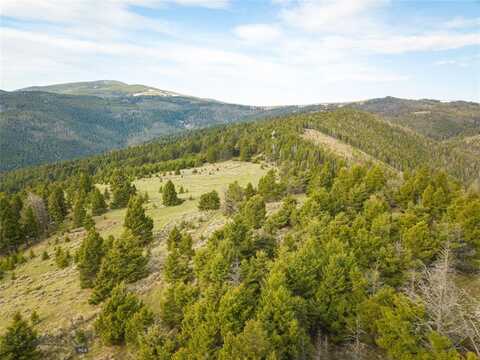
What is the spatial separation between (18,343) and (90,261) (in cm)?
1348

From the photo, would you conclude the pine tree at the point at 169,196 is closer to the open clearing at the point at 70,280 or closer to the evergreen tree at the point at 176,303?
the open clearing at the point at 70,280

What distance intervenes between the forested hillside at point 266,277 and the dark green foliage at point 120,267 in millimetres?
165

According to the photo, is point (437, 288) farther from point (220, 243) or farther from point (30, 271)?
point (30, 271)

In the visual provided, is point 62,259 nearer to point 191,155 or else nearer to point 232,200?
point 232,200

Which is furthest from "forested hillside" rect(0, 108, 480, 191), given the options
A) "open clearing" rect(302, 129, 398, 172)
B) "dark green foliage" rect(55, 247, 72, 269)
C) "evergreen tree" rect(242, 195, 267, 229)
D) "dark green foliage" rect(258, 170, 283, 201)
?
"evergreen tree" rect(242, 195, 267, 229)

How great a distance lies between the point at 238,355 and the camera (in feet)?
68.7

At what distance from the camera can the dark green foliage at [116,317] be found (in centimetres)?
2750

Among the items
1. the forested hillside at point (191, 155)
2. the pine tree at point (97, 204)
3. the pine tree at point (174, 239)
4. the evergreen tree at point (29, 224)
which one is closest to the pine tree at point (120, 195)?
the pine tree at point (97, 204)

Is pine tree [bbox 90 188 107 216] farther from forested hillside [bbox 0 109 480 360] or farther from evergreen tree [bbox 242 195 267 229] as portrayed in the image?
evergreen tree [bbox 242 195 267 229]

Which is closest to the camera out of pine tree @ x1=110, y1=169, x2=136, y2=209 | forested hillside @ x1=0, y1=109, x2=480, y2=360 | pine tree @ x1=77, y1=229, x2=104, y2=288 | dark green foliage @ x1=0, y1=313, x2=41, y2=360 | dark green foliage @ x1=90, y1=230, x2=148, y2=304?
forested hillside @ x1=0, y1=109, x2=480, y2=360

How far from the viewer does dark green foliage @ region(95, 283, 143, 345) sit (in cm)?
2750

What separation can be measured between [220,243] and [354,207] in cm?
2655

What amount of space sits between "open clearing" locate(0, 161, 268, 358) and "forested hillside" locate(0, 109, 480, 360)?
26cm

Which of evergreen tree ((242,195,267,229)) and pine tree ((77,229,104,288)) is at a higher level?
evergreen tree ((242,195,267,229))
